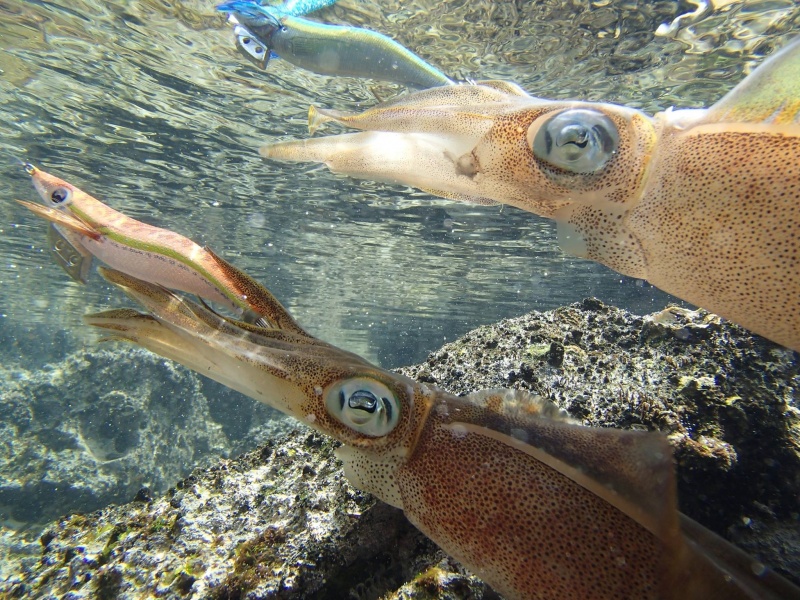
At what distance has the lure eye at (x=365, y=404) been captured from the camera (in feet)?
4.23

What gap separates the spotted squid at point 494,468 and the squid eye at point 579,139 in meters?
0.79

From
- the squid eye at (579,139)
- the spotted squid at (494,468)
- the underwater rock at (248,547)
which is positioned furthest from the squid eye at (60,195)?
the squid eye at (579,139)

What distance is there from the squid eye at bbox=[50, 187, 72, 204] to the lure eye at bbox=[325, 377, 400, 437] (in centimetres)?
144

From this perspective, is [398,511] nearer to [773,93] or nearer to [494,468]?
[494,468]

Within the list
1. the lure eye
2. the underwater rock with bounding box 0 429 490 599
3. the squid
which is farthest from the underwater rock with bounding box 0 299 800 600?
→ the squid

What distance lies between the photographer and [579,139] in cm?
120

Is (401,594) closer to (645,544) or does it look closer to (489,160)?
(645,544)

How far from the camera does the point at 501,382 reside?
2.83 metres

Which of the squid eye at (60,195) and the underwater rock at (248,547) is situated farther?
the underwater rock at (248,547)

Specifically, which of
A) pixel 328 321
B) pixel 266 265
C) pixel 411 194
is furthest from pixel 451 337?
pixel 411 194

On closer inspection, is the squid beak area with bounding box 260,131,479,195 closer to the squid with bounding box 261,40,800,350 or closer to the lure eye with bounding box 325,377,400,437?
the squid with bounding box 261,40,800,350

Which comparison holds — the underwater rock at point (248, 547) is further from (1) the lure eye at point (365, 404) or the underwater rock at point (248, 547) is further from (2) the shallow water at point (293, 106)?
(2) the shallow water at point (293, 106)

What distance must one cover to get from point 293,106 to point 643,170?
32.8 feet

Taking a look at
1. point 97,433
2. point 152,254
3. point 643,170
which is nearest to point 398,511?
point 152,254
